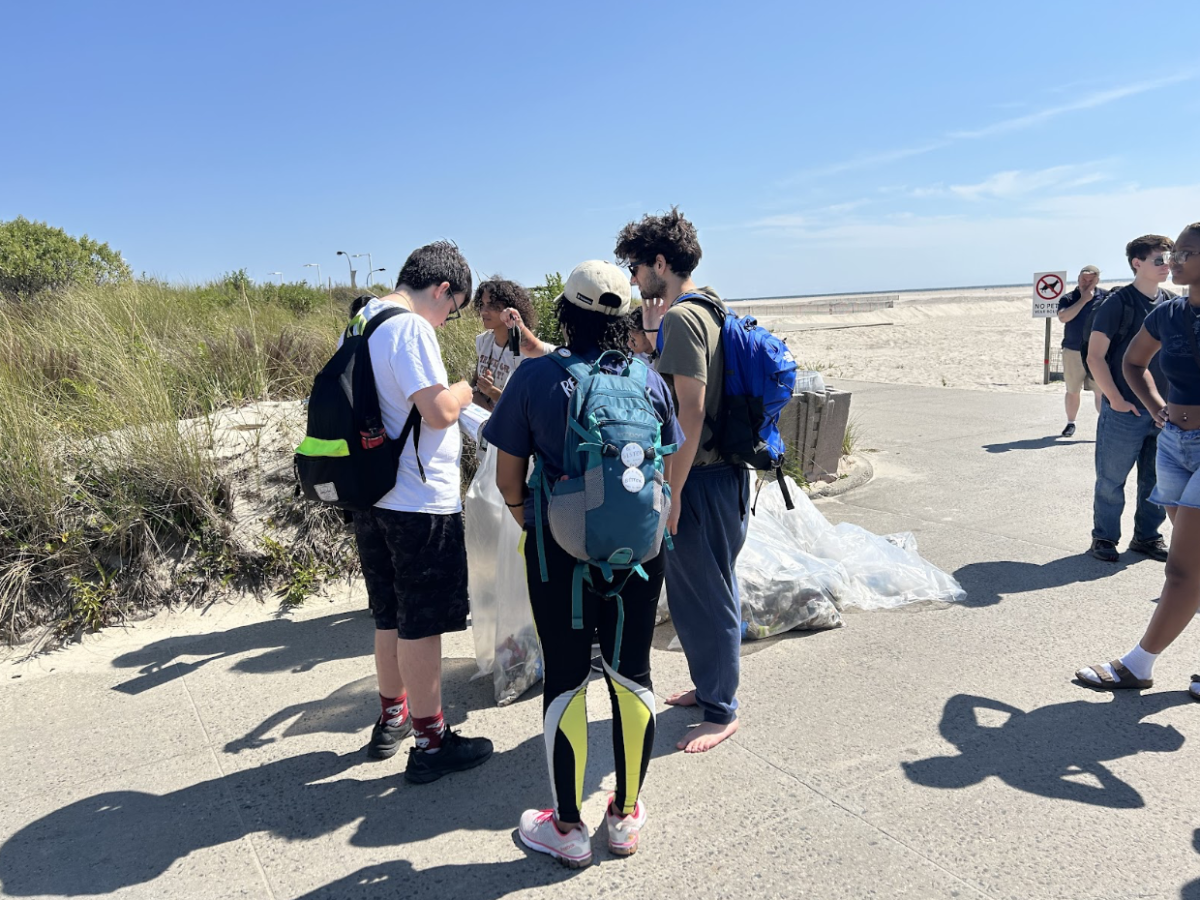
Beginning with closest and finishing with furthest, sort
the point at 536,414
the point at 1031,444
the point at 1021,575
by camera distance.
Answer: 1. the point at 536,414
2. the point at 1021,575
3. the point at 1031,444

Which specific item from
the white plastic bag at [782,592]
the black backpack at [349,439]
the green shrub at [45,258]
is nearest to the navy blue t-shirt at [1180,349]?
the white plastic bag at [782,592]

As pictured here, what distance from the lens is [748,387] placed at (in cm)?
306

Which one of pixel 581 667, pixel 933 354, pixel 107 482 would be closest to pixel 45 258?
pixel 107 482

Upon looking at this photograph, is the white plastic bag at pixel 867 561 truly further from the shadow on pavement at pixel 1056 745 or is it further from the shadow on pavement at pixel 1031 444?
the shadow on pavement at pixel 1031 444

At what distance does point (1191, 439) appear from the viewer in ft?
11.5

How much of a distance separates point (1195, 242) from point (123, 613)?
5.63 meters

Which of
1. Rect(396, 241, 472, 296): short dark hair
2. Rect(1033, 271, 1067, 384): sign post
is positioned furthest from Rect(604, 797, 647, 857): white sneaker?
Rect(1033, 271, 1067, 384): sign post

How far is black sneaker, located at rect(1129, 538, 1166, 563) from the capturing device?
Answer: 17.0ft

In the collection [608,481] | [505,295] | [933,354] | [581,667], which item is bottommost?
[581,667]

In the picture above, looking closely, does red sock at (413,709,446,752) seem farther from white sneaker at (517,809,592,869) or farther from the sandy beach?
the sandy beach

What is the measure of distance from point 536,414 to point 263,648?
2723 millimetres

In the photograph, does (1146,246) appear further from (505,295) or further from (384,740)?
(384,740)

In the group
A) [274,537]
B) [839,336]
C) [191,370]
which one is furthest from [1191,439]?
[839,336]

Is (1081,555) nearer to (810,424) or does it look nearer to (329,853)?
(810,424)
